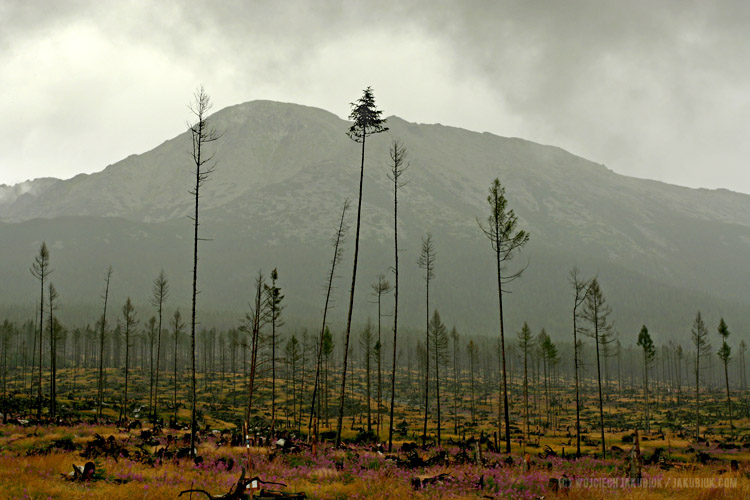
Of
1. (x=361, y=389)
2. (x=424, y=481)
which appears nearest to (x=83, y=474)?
(x=424, y=481)

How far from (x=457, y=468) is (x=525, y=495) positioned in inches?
202

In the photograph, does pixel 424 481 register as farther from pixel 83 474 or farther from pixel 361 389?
pixel 361 389

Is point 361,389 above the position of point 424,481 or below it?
below

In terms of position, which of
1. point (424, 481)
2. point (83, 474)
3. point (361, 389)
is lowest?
point (361, 389)

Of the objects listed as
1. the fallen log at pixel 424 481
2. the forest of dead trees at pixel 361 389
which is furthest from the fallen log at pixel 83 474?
the forest of dead trees at pixel 361 389

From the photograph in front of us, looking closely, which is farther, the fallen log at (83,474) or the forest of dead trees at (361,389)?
the forest of dead trees at (361,389)

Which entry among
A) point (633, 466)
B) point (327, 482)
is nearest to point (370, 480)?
point (327, 482)

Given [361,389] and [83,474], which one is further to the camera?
[361,389]

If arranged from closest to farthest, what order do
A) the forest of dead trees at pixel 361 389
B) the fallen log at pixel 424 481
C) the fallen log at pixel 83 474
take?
the fallen log at pixel 83 474, the fallen log at pixel 424 481, the forest of dead trees at pixel 361 389

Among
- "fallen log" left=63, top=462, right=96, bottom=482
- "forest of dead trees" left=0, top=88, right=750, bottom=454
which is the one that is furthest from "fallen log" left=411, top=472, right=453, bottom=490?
"forest of dead trees" left=0, top=88, right=750, bottom=454

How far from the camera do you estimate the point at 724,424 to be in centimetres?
6397

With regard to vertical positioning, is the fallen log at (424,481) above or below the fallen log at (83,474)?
below

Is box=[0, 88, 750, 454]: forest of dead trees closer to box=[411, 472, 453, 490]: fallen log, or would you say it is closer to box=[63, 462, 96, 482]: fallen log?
box=[411, 472, 453, 490]: fallen log

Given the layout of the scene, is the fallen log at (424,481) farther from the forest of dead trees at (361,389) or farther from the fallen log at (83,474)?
the forest of dead trees at (361,389)
